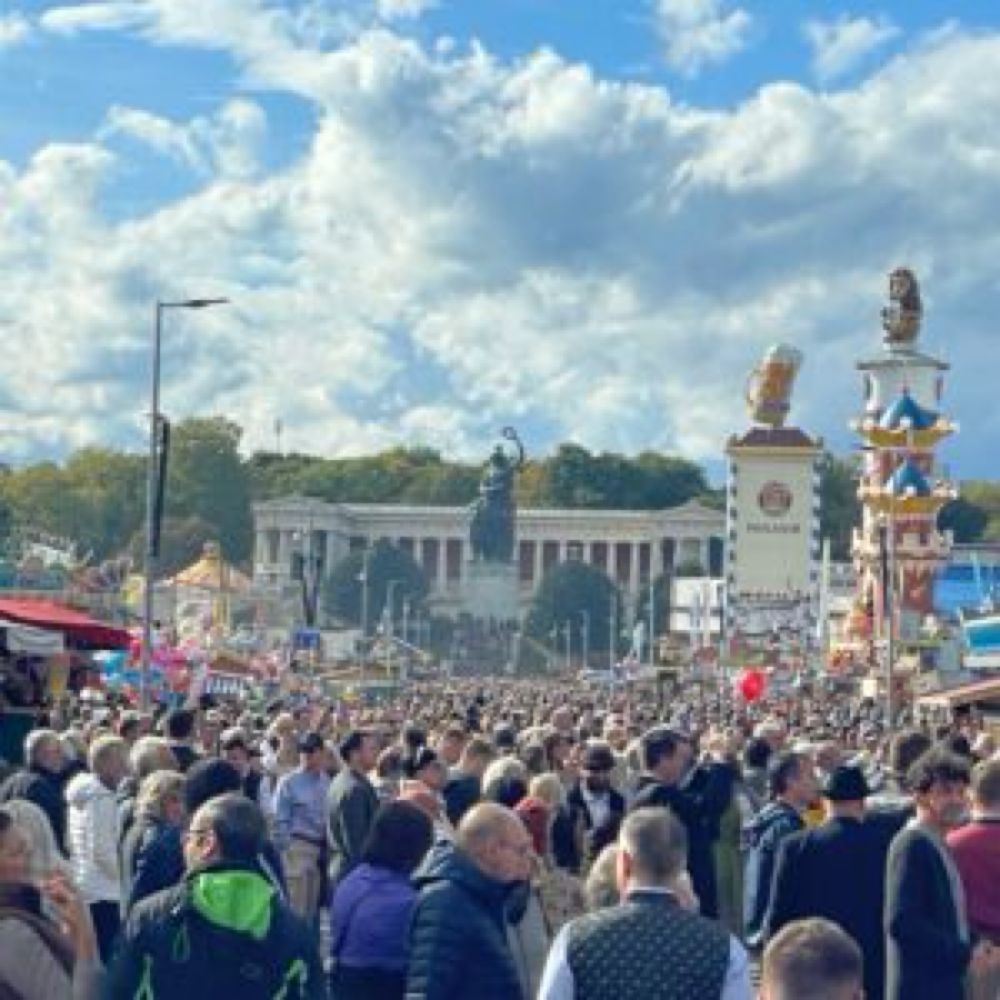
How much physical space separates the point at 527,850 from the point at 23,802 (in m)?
1.52

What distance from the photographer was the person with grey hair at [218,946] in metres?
6.83

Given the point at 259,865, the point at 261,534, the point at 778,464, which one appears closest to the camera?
the point at 259,865

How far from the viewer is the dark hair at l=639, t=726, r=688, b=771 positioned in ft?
42.7

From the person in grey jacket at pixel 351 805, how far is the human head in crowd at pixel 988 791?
4.90 meters

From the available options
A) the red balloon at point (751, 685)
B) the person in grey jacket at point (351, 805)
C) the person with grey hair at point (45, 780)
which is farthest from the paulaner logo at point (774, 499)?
the person with grey hair at point (45, 780)

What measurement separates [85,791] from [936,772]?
4.44 meters

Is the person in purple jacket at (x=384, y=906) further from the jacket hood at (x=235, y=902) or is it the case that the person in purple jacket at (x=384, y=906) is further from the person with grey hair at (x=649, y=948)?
the person with grey hair at (x=649, y=948)

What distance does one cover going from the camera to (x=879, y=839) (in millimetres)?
10555

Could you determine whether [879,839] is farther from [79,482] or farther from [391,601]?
[79,482]

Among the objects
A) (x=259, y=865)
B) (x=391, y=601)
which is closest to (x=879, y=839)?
(x=259, y=865)

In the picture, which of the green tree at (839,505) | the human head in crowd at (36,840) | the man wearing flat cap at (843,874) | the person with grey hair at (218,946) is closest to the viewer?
the person with grey hair at (218,946)

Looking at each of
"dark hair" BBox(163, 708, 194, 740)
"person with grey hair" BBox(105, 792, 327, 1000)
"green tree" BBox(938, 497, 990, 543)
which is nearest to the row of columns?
"green tree" BBox(938, 497, 990, 543)

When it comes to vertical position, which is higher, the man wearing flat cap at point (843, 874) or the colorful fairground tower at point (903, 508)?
the colorful fairground tower at point (903, 508)

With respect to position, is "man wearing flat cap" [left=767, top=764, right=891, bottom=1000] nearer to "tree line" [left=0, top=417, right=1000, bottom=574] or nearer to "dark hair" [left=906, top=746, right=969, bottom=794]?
"dark hair" [left=906, top=746, right=969, bottom=794]
